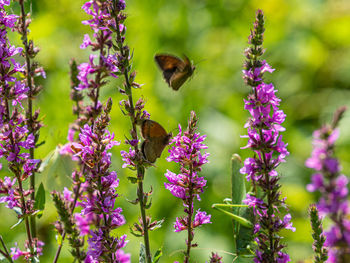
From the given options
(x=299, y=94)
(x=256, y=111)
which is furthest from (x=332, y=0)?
(x=256, y=111)

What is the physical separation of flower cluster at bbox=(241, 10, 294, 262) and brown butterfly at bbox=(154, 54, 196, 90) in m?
0.61

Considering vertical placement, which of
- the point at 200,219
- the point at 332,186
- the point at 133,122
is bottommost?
the point at 332,186

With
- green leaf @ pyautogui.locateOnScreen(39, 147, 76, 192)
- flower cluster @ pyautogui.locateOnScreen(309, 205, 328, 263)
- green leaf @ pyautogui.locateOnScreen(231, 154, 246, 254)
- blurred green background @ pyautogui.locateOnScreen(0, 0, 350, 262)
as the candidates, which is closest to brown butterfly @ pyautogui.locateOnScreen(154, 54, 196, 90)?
green leaf @ pyautogui.locateOnScreen(39, 147, 76, 192)

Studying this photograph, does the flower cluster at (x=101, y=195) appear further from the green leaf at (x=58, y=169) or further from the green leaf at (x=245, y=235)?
the green leaf at (x=58, y=169)

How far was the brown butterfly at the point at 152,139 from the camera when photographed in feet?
3.52

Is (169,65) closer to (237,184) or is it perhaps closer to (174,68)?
(174,68)

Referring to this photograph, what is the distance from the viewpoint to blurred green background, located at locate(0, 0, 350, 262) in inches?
129

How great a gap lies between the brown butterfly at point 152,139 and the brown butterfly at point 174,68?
47 centimetres

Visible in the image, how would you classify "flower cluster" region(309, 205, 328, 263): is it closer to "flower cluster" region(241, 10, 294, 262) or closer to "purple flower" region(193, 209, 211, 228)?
"flower cluster" region(241, 10, 294, 262)

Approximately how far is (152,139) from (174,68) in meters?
0.58

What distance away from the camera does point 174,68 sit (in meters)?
1.64

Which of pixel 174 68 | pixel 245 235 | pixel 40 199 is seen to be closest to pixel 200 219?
pixel 245 235

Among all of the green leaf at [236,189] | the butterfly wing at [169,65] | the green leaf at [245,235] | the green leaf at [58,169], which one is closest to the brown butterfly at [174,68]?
the butterfly wing at [169,65]

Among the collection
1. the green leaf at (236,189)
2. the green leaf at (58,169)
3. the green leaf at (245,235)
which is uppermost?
the green leaf at (58,169)
